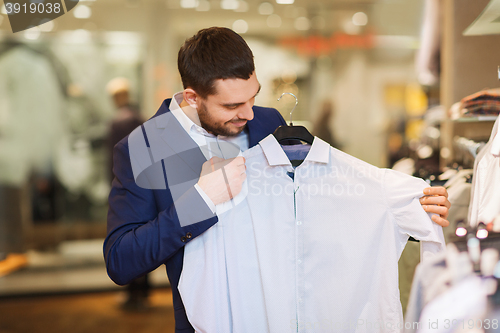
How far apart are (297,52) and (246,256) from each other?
370cm

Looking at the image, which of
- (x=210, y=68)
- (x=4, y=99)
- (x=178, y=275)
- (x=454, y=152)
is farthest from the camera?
(x=4, y=99)

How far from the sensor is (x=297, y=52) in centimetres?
455

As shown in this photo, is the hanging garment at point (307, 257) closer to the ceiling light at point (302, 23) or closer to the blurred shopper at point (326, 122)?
the blurred shopper at point (326, 122)

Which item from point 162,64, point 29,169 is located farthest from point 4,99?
point 162,64

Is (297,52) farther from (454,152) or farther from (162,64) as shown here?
(454,152)

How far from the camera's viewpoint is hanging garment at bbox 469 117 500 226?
1247 millimetres

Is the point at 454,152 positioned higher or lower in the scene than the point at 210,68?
lower

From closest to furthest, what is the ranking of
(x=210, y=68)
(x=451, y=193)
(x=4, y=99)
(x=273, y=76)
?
(x=210, y=68), (x=451, y=193), (x=4, y=99), (x=273, y=76)

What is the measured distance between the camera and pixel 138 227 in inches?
50.0

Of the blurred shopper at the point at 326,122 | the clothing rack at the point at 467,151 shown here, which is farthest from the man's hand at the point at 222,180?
the blurred shopper at the point at 326,122

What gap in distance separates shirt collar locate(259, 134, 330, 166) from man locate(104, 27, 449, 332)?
0.35 feet

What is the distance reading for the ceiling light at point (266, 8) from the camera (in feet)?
14.0

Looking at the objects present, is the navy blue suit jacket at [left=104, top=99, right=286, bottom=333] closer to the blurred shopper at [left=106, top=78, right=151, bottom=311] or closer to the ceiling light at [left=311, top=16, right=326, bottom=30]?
the blurred shopper at [left=106, top=78, right=151, bottom=311]

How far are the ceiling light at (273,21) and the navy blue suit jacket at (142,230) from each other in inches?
129
